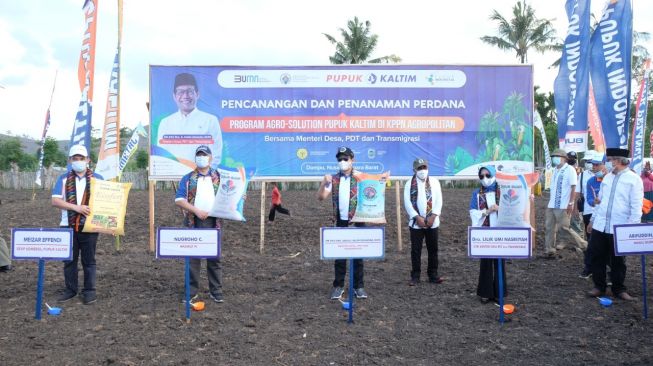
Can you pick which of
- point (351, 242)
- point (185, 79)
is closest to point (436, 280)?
point (351, 242)

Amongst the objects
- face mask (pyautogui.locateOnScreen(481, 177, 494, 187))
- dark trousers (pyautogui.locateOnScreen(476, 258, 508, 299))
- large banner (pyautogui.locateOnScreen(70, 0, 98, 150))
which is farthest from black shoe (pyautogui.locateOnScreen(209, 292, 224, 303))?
large banner (pyautogui.locateOnScreen(70, 0, 98, 150))

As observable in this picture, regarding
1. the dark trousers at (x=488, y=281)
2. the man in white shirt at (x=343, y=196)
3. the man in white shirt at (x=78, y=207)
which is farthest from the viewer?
the man in white shirt at (x=343, y=196)

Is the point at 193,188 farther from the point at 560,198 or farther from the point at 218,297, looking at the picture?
the point at 560,198

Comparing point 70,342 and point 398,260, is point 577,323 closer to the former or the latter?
point 398,260

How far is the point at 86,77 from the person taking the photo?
935 centimetres

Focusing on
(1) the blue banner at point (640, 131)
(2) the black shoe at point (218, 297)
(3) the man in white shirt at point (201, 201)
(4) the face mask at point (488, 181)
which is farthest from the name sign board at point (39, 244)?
(1) the blue banner at point (640, 131)

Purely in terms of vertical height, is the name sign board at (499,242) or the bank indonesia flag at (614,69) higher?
the bank indonesia flag at (614,69)

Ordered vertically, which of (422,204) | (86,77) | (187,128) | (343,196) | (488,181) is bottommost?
(422,204)

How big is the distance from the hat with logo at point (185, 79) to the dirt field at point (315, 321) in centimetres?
351

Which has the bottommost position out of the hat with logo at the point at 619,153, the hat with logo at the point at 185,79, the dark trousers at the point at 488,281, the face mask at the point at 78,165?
the dark trousers at the point at 488,281

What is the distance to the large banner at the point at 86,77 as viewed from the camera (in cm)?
928

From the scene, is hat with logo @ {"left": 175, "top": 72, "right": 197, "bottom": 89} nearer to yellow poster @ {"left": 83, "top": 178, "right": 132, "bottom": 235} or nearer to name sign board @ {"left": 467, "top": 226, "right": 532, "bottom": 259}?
yellow poster @ {"left": 83, "top": 178, "right": 132, "bottom": 235}

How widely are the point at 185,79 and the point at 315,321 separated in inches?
260

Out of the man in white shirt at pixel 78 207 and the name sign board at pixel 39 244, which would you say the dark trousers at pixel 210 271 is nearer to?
the man in white shirt at pixel 78 207
